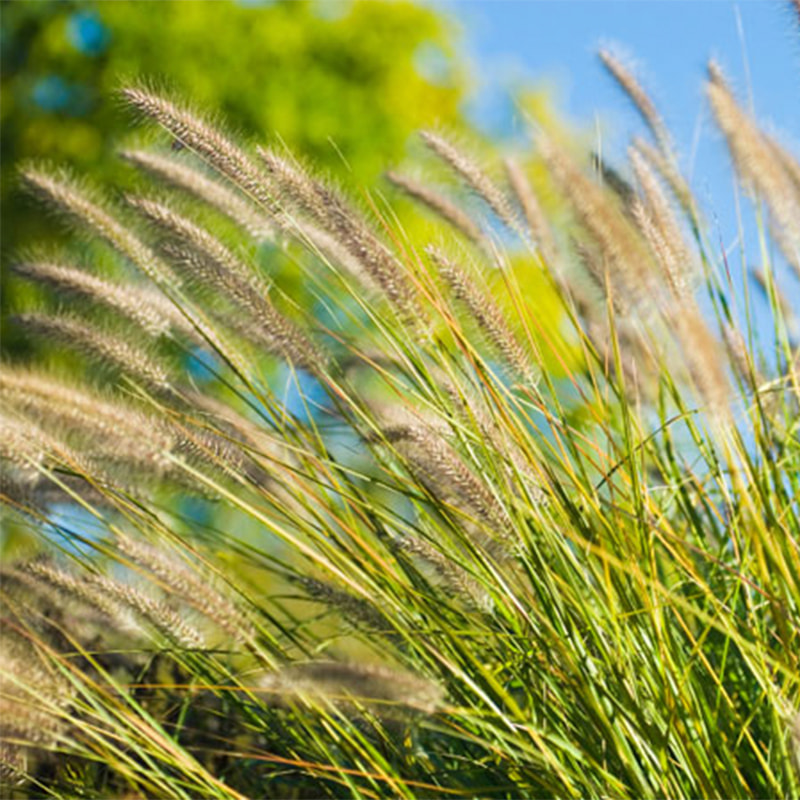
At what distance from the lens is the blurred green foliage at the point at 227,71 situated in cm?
870

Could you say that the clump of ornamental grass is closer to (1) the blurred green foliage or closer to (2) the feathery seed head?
(2) the feathery seed head

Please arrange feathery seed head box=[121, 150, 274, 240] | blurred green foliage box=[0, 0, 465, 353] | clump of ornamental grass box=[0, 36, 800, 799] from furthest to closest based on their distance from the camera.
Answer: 1. blurred green foliage box=[0, 0, 465, 353]
2. feathery seed head box=[121, 150, 274, 240]
3. clump of ornamental grass box=[0, 36, 800, 799]

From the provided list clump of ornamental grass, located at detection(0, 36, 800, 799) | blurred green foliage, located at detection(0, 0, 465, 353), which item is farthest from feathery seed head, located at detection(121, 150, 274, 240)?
blurred green foliage, located at detection(0, 0, 465, 353)

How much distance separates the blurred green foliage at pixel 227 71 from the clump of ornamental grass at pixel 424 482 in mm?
6580

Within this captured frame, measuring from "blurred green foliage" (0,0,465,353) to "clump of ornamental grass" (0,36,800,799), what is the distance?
6.58 m

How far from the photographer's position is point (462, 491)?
59.4 inches

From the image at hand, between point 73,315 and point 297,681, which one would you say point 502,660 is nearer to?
point 297,681

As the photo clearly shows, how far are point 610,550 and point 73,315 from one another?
0.88 meters

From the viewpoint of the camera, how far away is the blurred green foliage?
8703mm

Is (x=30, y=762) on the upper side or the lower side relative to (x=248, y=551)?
lower

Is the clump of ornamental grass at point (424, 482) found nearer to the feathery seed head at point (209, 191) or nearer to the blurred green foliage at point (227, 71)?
the feathery seed head at point (209, 191)

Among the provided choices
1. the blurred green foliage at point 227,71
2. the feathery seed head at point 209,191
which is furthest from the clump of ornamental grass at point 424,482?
the blurred green foliage at point 227,71

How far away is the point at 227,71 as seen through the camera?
8.85 m

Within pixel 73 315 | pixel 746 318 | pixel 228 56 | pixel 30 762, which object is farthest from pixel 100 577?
pixel 228 56
